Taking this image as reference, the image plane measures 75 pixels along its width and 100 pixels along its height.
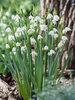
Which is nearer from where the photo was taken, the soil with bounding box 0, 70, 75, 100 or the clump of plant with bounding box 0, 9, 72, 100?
the clump of plant with bounding box 0, 9, 72, 100

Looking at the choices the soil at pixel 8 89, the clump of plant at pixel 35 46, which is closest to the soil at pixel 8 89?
the soil at pixel 8 89

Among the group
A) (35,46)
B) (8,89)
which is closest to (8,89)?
(8,89)

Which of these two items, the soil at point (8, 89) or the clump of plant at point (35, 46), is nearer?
the clump of plant at point (35, 46)

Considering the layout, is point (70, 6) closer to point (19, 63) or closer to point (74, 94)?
point (19, 63)

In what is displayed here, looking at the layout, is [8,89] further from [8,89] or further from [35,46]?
[35,46]

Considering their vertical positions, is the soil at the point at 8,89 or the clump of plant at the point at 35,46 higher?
the clump of plant at the point at 35,46

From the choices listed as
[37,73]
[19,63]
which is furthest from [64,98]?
[19,63]

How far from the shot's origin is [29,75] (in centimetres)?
174

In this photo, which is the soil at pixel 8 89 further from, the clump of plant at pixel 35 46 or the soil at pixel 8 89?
the clump of plant at pixel 35 46

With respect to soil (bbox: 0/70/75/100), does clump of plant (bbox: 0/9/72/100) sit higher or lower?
higher

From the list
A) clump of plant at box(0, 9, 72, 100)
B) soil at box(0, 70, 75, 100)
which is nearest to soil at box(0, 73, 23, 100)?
soil at box(0, 70, 75, 100)

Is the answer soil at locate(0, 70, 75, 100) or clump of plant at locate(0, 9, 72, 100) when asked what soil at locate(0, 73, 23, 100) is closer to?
soil at locate(0, 70, 75, 100)

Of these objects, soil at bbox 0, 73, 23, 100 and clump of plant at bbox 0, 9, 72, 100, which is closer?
→ clump of plant at bbox 0, 9, 72, 100

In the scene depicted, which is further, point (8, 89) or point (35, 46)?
point (8, 89)
